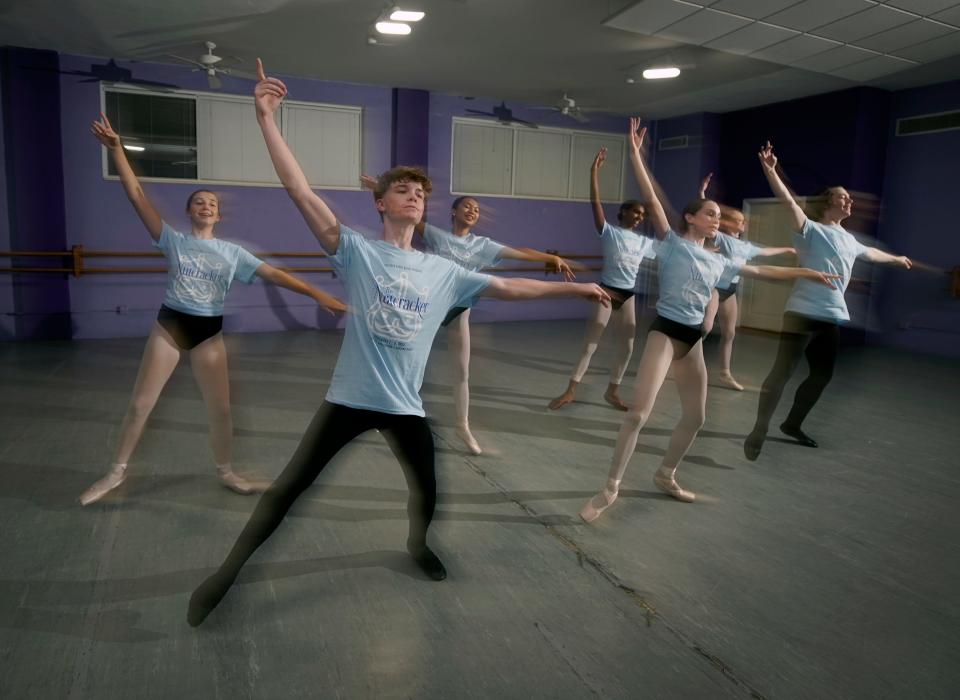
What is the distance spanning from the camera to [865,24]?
5797 millimetres

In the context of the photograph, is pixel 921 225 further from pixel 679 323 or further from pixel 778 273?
pixel 679 323

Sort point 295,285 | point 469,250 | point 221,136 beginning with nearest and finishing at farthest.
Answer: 1. point 295,285
2. point 469,250
3. point 221,136

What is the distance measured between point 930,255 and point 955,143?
1.32 meters

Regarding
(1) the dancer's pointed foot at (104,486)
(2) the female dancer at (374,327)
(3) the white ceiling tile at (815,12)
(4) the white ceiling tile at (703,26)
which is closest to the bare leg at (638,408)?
(2) the female dancer at (374,327)

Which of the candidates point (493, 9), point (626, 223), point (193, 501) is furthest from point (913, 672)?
point (493, 9)

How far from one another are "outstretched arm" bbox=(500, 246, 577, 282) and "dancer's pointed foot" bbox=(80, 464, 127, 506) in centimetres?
219

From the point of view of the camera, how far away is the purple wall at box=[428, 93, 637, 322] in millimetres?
9570

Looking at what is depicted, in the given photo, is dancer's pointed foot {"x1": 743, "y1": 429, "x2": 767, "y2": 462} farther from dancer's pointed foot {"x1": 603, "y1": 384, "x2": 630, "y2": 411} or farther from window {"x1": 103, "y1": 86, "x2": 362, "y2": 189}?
window {"x1": 103, "y1": 86, "x2": 362, "y2": 189}

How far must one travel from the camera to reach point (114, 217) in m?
7.82

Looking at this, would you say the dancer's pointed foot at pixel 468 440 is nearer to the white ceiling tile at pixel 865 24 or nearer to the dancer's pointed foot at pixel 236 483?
the dancer's pointed foot at pixel 236 483

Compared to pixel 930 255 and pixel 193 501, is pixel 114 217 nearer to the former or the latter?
pixel 193 501

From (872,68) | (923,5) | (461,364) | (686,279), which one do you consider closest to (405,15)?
(461,364)

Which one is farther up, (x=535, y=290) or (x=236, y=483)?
(x=535, y=290)

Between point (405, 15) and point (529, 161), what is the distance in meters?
4.81
